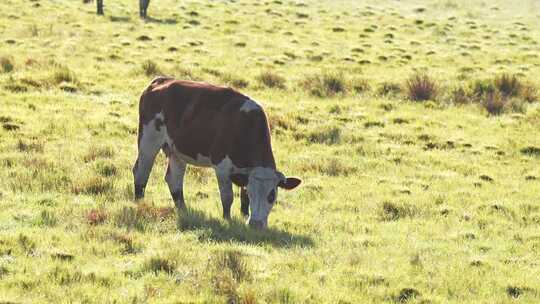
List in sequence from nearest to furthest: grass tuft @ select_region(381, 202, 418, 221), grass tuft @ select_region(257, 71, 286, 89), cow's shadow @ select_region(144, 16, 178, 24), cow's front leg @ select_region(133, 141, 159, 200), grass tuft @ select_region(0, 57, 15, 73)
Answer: cow's front leg @ select_region(133, 141, 159, 200) → grass tuft @ select_region(381, 202, 418, 221) → grass tuft @ select_region(0, 57, 15, 73) → grass tuft @ select_region(257, 71, 286, 89) → cow's shadow @ select_region(144, 16, 178, 24)

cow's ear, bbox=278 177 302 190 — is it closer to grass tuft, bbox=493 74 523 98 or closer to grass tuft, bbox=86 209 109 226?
grass tuft, bbox=86 209 109 226

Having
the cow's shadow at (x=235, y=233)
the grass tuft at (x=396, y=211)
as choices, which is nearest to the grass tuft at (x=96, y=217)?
the cow's shadow at (x=235, y=233)

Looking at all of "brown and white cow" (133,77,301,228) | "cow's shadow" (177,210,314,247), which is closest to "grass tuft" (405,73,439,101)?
"brown and white cow" (133,77,301,228)

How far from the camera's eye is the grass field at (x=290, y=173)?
25.7ft

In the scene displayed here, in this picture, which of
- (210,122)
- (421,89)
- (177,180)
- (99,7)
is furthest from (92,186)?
(99,7)

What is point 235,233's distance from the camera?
9.27 meters

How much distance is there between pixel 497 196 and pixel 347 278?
16.5ft

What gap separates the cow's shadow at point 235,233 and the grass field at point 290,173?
4 centimetres

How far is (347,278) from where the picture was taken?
793 cm

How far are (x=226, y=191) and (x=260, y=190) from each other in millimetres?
573

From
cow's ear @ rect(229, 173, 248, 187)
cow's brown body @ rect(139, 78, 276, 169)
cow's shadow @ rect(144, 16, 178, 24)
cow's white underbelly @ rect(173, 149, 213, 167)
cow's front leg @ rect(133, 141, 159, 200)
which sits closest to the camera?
cow's ear @ rect(229, 173, 248, 187)

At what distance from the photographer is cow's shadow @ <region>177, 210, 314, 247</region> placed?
909 cm

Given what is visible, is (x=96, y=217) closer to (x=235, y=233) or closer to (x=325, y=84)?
(x=235, y=233)

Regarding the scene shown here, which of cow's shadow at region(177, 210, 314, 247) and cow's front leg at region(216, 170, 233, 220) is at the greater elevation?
cow's front leg at region(216, 170, 233, 220)
